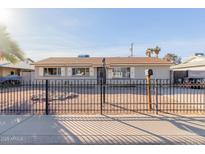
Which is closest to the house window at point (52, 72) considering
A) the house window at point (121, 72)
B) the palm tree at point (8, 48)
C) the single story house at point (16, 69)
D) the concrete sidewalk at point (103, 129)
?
the single story house at point (16, 69)

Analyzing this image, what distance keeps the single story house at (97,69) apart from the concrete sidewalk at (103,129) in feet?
64.1

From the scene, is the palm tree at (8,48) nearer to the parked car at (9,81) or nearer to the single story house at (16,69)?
the parked car at (9,81)

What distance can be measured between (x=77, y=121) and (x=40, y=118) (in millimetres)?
1406

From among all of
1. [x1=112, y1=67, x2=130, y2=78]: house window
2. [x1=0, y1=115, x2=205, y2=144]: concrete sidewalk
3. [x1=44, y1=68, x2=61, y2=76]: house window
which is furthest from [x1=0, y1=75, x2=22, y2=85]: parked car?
[x1=112, y1=67, x2=130, y2=78]: house window

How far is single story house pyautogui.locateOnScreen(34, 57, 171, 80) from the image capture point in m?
27.6

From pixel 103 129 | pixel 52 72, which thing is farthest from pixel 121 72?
pixel 103 129

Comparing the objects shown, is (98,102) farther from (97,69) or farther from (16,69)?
(16,69)

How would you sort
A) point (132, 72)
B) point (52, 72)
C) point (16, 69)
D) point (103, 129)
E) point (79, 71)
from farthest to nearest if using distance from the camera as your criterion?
point (16, 69), point (52, 72), point (79, 71), point (132, 72), point (103, 129)

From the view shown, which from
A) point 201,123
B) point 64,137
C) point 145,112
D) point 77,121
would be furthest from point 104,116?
point 201,123

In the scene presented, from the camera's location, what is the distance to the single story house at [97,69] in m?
27.6

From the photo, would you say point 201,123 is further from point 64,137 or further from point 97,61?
point 97,61

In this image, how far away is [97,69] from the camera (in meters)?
28.4

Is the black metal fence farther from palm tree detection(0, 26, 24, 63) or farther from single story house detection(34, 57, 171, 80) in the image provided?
single story house detection(34, 57, 171, 80)

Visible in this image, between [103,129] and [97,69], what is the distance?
2190 cm
